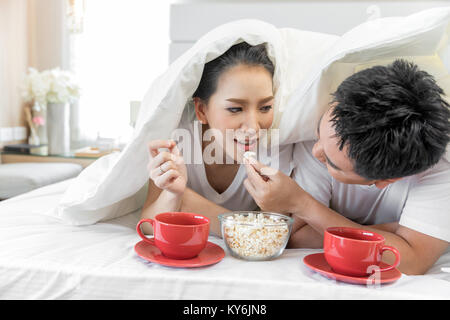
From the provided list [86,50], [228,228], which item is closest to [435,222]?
[228,228]

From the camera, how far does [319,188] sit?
1075mm

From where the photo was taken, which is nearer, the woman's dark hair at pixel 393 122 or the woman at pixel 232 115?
the woman's dark hair at pixel 393 122

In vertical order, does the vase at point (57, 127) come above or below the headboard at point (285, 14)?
below

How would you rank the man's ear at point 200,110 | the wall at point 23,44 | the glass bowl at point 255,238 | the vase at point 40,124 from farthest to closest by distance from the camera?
the vase at point 40,124
the wall at point 23,44
the man's ear at point 200,110
the glass bowl at point 255,238

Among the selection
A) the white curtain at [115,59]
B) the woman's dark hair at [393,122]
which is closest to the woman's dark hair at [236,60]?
the woman's dark hair at [393,122]

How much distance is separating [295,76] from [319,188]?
317mm

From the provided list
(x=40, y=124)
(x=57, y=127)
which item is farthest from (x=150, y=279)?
(x=40, y=124)

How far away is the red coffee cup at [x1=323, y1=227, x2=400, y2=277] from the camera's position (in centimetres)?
68

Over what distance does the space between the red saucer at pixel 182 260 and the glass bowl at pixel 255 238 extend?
37 mm

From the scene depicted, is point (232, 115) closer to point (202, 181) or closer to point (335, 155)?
point (202, 181)

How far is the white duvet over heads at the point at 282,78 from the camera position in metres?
0.95

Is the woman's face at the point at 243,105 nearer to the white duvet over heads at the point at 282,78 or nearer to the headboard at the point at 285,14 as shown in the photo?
the white duvet over heads at the point at 282,78

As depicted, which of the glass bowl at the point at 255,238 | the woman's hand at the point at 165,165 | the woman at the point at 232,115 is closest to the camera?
the glass bowl at the point at 255,238
